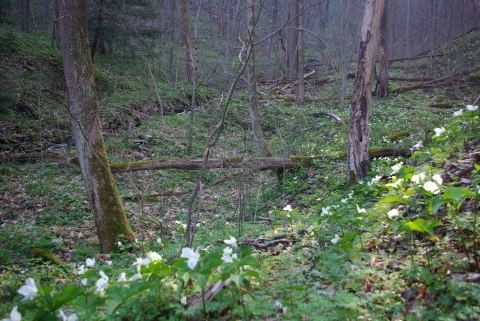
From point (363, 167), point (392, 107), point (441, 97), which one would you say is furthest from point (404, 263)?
point (441, 97)

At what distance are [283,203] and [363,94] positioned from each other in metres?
2.71

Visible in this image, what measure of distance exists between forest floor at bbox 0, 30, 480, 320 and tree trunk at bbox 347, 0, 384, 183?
1.11 feet

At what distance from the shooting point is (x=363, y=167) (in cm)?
688

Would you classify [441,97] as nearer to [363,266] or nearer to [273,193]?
[273,193]

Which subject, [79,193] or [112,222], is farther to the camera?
[79,193]

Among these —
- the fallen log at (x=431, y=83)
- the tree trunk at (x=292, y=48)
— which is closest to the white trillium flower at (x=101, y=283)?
the fallen log at (x=431, y=83)

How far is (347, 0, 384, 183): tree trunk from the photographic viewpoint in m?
6.50

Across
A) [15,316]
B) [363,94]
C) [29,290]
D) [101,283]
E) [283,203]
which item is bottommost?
[283,203]

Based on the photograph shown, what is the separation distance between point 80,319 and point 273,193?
6255 mm

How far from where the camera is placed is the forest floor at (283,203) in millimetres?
2516

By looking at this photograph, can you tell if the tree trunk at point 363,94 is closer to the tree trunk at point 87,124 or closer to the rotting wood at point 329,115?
the tree trunk at point 87,124

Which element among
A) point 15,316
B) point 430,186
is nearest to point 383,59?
point 430,186

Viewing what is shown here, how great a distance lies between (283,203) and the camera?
7.73 m

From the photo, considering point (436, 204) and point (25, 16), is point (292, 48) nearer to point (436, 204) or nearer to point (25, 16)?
point (25, 16)
